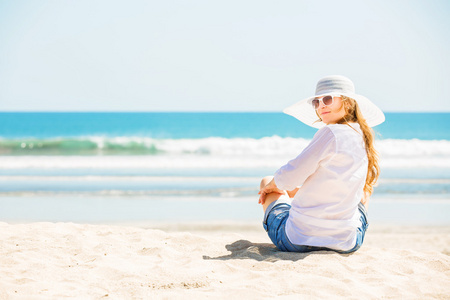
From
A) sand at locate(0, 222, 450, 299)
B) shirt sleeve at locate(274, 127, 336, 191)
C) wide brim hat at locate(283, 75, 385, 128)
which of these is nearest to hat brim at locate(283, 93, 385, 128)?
A: wide brim hat at locate(283, 75, 385, 128)

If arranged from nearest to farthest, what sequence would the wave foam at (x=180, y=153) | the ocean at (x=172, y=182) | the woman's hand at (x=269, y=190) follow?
the woman's hand at (x=269, y=190)
the ocean at (x=172, y=182)
the wave foam at (x=180, y=153)

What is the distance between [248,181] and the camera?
1012 centimetres

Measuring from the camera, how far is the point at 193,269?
126 inches

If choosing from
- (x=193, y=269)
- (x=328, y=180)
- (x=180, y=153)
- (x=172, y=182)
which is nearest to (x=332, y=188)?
(x=328, y=180)

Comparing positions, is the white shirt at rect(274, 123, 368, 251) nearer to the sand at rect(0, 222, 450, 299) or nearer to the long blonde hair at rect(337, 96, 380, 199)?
the long blonde hair at rect(337, 96, 380, 199)

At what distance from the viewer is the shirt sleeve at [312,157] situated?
3.02 m

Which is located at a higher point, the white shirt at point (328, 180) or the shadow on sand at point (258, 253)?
the white shirt at point (328, 180)

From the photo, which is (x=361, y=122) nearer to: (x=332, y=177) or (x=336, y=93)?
(x=336, y=93)

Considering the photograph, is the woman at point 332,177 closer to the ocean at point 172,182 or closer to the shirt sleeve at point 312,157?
the shirt sleeve at point 312,157

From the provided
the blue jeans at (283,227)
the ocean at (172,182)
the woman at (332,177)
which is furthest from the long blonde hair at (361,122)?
→ the blue jeans at (283,227)

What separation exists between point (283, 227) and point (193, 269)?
0.76 metres

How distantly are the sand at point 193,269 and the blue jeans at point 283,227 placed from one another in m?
0.08

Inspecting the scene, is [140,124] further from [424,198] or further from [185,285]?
→ [185,285]

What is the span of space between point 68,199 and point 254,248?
4.97m
